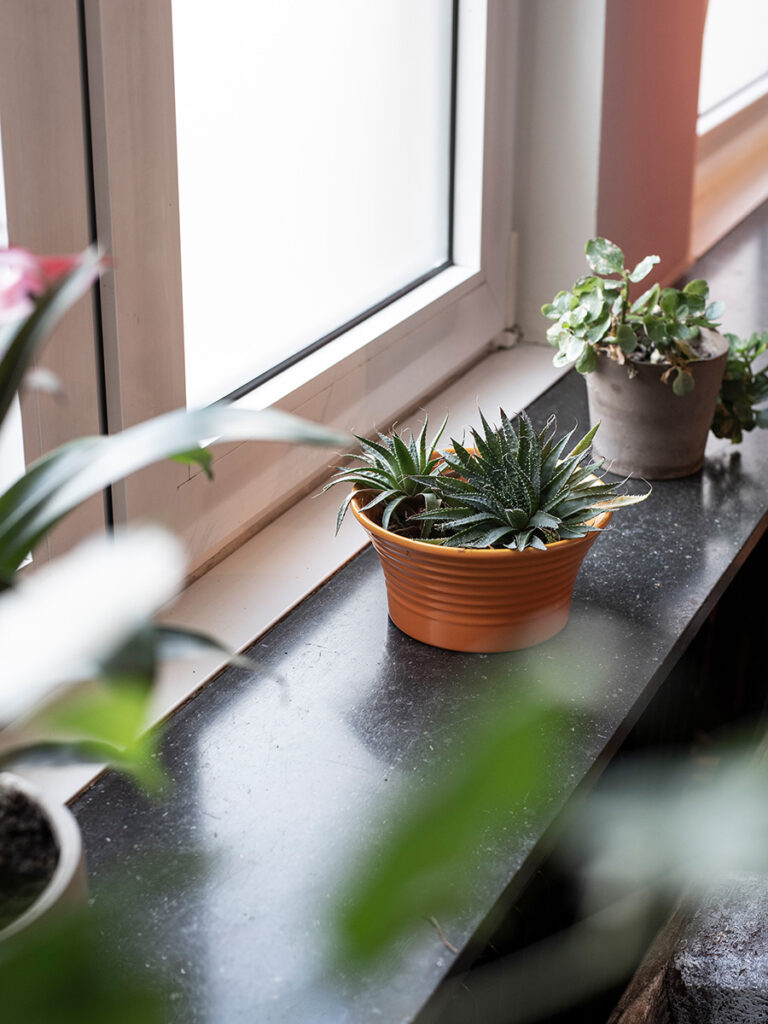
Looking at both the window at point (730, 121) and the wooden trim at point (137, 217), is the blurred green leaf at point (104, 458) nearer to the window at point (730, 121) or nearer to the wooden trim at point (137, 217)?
the wooden trim at point (137, 217)

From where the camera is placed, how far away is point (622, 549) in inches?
52.3

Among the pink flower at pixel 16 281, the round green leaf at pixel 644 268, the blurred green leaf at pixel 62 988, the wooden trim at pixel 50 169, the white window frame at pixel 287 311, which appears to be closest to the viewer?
the blurred green leaf at pixel 62 988

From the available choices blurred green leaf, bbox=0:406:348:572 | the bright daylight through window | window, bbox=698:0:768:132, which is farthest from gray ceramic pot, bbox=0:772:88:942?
window, bbox=698:0:768:132

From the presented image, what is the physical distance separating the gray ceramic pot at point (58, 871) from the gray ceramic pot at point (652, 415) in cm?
86

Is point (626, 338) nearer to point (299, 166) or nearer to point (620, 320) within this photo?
point (620, 320)

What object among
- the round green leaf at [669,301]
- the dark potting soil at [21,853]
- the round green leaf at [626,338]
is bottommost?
the dark potting soil at [21,853]

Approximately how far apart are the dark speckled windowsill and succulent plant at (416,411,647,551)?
132 millimetres

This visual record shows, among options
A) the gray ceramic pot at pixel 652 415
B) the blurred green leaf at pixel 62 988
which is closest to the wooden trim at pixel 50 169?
the gray ceramic pot at pixel 652 415

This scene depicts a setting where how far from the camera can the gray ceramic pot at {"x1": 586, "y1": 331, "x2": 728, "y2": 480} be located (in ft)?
4.51

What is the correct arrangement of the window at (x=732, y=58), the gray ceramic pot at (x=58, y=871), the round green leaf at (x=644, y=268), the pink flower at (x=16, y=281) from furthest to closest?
the window at (x=732, y=58)
the round green leaf at (x=644, y=268)
the gray ceramic pot at (x=58, y=871)
the pink flower at (x=16, y=281)

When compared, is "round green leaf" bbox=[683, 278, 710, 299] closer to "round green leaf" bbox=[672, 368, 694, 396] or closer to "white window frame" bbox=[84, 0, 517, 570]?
"round green leaf" bbox=[672, 368, 694, 396]

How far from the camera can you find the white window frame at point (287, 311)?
1021 mm

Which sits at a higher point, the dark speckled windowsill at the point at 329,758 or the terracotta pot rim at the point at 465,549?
the terracotta pot rim at the point at 465,549

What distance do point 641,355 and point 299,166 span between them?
441 mm
